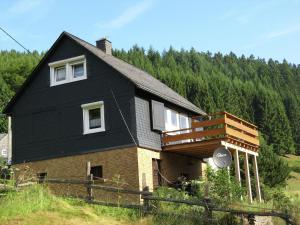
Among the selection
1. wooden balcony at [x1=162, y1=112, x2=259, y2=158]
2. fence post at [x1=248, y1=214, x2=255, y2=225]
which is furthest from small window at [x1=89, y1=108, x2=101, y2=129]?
fence post at [x1=248, y1=214, x2=255, y2=225]

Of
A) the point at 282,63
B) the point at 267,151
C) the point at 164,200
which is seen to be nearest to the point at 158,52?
the point at 282,63

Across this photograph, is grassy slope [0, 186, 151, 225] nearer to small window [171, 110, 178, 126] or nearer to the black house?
the black house

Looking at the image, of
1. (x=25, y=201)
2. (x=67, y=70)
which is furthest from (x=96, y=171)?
(x=25, y=201)

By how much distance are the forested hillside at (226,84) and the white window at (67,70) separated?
196 feet

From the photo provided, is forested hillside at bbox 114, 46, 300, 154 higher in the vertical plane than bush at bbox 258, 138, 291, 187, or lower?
higher

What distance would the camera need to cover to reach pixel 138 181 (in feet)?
77.9

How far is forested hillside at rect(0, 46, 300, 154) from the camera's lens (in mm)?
104688

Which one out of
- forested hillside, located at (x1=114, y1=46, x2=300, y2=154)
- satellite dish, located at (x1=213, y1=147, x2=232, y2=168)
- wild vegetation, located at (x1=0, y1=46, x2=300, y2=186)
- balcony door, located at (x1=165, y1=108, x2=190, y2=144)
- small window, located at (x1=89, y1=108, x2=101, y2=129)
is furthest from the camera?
forested hillside, located at (x1=114, y1=46, x2=300, y2=154)

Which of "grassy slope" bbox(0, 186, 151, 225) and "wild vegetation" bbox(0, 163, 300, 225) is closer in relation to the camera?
"grassy slope" bbox(0, 186, 151, 225)

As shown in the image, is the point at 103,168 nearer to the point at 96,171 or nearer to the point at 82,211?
the point at 96,171

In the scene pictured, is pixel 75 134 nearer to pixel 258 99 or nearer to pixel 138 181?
pixel 138 181

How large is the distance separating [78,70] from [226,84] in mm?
100279

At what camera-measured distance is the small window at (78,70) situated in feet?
88.9

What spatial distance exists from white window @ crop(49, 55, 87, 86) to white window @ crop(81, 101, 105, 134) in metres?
1.73
